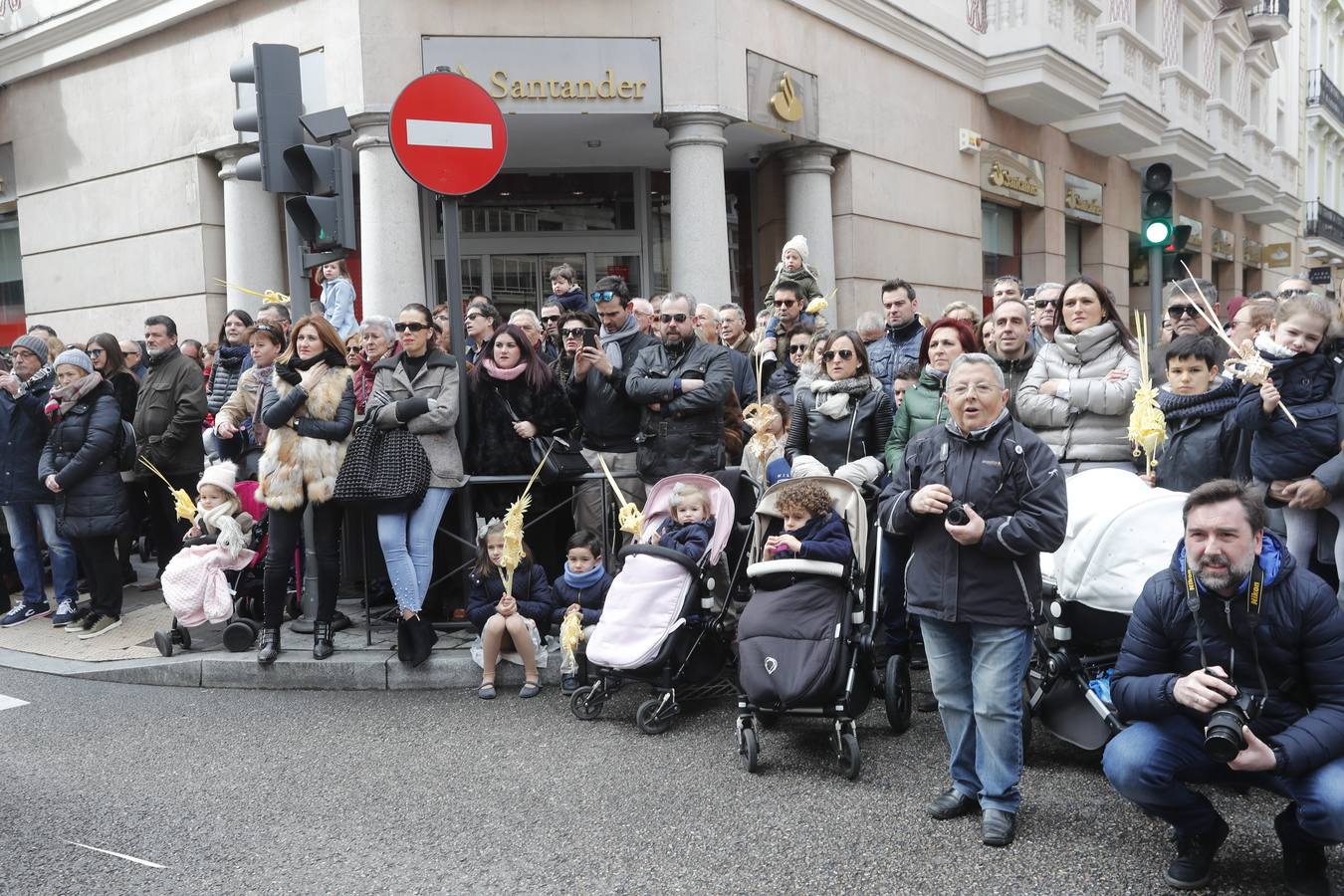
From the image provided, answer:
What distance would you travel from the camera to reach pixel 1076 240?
74.4 ft

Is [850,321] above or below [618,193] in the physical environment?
below

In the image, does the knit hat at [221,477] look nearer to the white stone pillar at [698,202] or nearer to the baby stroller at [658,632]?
the baby stroller at [658,632]

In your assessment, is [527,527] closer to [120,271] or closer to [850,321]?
[850,321]

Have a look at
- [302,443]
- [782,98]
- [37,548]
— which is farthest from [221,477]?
[782,98]

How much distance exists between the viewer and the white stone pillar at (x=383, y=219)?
12.7 m

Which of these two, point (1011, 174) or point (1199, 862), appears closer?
point (1199, 862)

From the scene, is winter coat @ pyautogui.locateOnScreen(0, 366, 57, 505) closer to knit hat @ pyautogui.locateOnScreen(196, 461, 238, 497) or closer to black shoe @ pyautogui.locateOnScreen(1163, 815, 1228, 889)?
knit hat @ pyautogui.locateOnScreen(196, 461, 238, 497)

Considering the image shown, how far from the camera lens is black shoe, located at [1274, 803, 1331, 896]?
3455mm

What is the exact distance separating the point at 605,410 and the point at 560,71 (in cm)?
753

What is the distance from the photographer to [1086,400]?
5.65 metres

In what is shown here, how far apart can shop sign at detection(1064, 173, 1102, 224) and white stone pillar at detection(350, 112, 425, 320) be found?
13958 mm

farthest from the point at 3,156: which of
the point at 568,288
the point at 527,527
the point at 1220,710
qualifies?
the point at 1220,710

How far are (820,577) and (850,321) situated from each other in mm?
10955

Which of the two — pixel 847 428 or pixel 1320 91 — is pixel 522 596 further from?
pixel 1320 91
